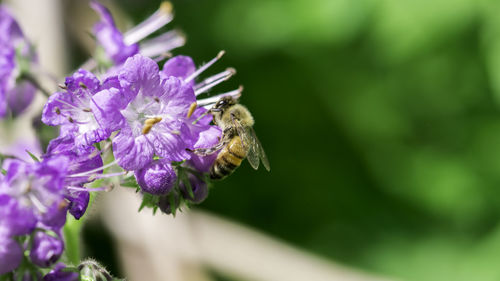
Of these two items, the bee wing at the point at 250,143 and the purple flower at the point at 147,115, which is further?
the bee wing at the point at 250,143

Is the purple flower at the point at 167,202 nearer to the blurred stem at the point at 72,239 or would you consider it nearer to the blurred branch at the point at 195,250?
the blurred stem at the point at 72,239

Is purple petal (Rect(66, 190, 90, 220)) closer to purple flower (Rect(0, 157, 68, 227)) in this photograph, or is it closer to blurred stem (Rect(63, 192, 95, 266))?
purple flower (Rect(0, 157, 68, 227))

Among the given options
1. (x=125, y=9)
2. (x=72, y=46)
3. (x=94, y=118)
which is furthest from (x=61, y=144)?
(x=125, y=9)

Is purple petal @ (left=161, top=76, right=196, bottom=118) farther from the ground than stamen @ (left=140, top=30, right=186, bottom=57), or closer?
farther from the ground

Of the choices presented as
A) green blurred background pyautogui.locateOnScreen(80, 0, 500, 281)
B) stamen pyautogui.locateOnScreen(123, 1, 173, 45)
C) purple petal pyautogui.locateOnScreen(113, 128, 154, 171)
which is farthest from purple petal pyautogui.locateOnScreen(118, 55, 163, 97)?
green blurred background pyautogui.locateOnScreen(80, 0, 500, 281)

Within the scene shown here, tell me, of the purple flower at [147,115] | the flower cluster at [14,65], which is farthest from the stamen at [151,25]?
the purple flower at [147,115]

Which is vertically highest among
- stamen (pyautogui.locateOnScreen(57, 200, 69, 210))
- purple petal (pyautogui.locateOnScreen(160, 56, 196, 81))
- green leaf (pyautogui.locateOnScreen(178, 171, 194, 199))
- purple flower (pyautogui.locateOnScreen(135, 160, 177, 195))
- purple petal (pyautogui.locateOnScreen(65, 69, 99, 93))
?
purple petal (pyautogui.locateOnScreen(65, 69, 99, 93))

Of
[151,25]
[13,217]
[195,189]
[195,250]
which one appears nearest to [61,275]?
[13,217]
